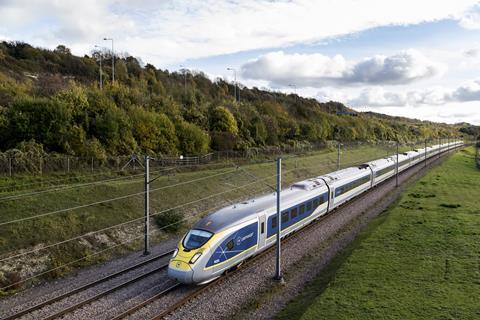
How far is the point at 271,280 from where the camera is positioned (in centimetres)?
1977

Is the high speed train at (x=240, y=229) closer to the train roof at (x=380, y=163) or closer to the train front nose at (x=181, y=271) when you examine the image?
the train front nose at (x=181, y=271)

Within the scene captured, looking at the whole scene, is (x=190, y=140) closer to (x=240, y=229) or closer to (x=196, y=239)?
(x=240, y=229)

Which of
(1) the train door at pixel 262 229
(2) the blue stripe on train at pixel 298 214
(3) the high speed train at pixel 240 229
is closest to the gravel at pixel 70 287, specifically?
(3) the high speed train at pixel 240 229

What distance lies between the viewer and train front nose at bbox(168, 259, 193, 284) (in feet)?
57.5

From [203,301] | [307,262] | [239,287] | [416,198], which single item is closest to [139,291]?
[203,301]

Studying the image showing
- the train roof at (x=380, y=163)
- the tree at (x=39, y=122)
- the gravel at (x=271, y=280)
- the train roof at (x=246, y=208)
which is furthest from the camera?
the train roof at (x=380, y=163)

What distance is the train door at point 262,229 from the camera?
2157 centimetres

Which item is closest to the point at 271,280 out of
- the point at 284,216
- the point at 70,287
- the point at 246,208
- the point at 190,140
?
the point at 246,208

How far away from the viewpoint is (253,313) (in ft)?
53.8

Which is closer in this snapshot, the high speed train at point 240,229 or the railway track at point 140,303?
the railway track at point 140,303

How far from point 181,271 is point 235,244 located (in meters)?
3.10

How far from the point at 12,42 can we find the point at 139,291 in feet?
259

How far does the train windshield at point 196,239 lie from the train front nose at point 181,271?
852 mm

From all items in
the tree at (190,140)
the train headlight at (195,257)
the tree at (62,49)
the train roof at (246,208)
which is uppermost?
the tree at (62,49)
